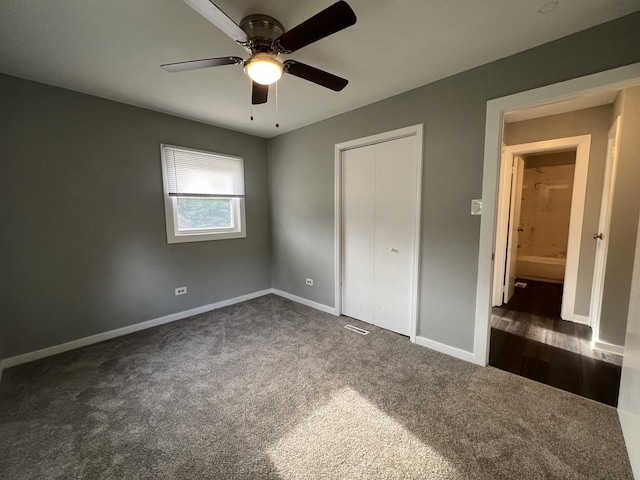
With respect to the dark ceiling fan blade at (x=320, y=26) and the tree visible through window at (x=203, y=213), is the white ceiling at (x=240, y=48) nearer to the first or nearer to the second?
the dark ceiling fan blade at (x=320, y=26)

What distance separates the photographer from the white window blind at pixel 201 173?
123 inches

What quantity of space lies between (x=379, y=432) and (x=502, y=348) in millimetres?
1743

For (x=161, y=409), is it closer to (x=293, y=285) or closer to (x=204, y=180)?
(x=293, y=285)

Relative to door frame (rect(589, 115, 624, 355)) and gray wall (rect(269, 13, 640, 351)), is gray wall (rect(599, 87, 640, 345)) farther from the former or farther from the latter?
gray wall (rect(269, 13, 640, 351))

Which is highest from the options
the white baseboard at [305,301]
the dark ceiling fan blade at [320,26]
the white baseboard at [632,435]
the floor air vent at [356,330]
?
the dark ceiling fan blade at [320,26]

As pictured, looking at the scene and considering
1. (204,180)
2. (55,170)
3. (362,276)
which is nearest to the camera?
(55,170)

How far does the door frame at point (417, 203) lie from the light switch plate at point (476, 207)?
0.45 metres

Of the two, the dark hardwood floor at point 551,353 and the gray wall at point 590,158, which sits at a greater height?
the gray wall at point 590,158

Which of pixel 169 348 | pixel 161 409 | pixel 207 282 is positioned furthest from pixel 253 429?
pixel 207 282

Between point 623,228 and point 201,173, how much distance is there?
4.58 meters

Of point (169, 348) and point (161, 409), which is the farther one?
point (169, 348)

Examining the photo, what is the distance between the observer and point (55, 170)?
240cm

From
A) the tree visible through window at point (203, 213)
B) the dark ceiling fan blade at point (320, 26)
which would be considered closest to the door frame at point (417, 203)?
the dark ceiling fan blade at point (320, 26)

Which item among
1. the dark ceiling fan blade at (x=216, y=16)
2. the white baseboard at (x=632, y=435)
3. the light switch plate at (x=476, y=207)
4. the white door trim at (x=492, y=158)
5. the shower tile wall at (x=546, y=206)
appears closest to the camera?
the dark ceiling fan blade at (x=216, y=16)
